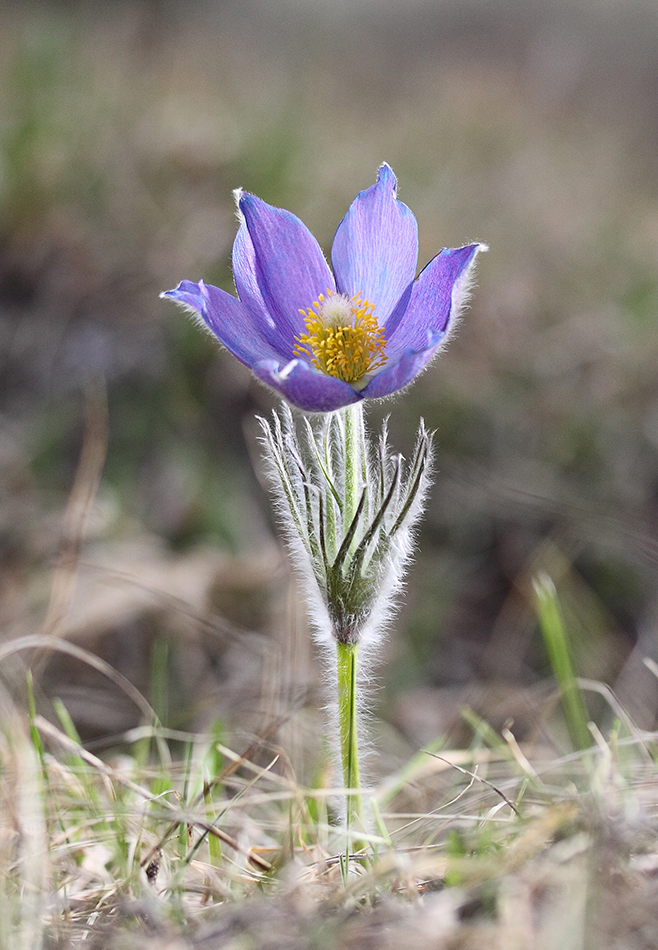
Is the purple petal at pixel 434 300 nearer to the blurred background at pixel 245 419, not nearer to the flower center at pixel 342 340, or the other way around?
the flower center at pixel 342 340

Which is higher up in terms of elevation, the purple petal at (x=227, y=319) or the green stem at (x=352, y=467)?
the purple petal at (x=227, y=319)

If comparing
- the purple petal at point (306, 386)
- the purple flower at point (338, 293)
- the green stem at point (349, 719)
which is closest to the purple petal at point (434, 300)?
the purple flower at point (338, 293)

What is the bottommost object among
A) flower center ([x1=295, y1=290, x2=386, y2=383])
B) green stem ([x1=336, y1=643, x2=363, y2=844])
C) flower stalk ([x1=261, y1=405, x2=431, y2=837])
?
green stem ([x1=336, y1=643, x2=363, y2=844])

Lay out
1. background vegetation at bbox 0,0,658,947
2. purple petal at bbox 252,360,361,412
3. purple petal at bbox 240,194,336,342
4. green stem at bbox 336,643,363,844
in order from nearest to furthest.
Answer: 1. purple petal at bbox 252,360,361,412
2. green stem at bbox 336,643,363,844
3. purple petal at bbox 240,194,336,342
4. background vegetation at bbox 0,0,658,947

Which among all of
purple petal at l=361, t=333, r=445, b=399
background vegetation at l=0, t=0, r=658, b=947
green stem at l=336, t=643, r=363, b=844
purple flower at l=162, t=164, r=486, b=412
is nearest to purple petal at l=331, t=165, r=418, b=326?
purple flower at l=162, t=164, r=486, b=412

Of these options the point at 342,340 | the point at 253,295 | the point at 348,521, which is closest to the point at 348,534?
the point at 348,521

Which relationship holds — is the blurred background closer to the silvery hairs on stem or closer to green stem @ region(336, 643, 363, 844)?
green stem @ region(336, 643, 363, 844)

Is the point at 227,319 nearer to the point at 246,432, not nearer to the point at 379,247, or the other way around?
the point at 379,247

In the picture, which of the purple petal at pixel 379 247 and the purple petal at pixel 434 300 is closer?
the purple petal at pixel 434 300
